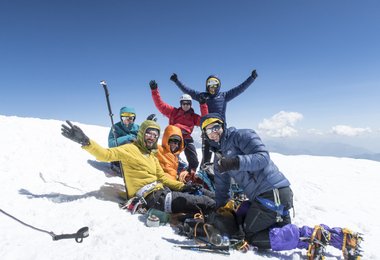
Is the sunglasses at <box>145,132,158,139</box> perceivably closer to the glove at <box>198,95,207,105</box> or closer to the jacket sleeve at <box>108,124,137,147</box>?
the jacket sleeve at <box>108,124,137,147</box>

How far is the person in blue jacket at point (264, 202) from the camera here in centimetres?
458

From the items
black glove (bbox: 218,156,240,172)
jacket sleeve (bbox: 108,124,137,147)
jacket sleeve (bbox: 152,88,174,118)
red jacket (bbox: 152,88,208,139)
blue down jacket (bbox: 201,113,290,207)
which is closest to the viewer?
black glove (bbox: 218,156,240,172)

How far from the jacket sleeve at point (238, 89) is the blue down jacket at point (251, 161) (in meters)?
5.53

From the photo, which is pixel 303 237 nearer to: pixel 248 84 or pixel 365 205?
pixel 365 205

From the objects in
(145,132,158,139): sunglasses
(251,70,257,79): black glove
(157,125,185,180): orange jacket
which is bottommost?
Answer: (157,125,185,180): orange jacket

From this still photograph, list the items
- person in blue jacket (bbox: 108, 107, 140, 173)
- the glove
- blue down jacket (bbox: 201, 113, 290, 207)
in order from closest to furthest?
blue down jacket (bbox: 201, 113, 290, 207), person in blue jacket (bbox: 108, 107, 140, 173), the glove

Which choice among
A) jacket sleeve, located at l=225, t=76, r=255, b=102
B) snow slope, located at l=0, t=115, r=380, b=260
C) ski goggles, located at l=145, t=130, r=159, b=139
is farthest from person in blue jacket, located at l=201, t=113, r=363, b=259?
jacket sleeve, located at l=225, t=76, r=255, b=102

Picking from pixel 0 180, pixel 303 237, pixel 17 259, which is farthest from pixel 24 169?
pixel 303 237

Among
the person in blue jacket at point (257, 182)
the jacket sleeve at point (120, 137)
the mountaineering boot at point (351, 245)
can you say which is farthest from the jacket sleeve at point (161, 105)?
the mountaineering boot at point (351, 245)

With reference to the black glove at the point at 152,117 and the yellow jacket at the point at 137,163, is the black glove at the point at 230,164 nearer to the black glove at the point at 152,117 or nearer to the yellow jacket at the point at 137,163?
the yellow jacket at the point at 137,163

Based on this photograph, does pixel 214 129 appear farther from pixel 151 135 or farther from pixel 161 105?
pixel 161 105

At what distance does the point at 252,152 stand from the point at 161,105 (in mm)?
6197

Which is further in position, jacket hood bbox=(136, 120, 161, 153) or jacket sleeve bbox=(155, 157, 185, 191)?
jacket sleeve bbox=(155, 157, 185, 191)

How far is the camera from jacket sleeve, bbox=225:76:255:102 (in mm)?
10766
